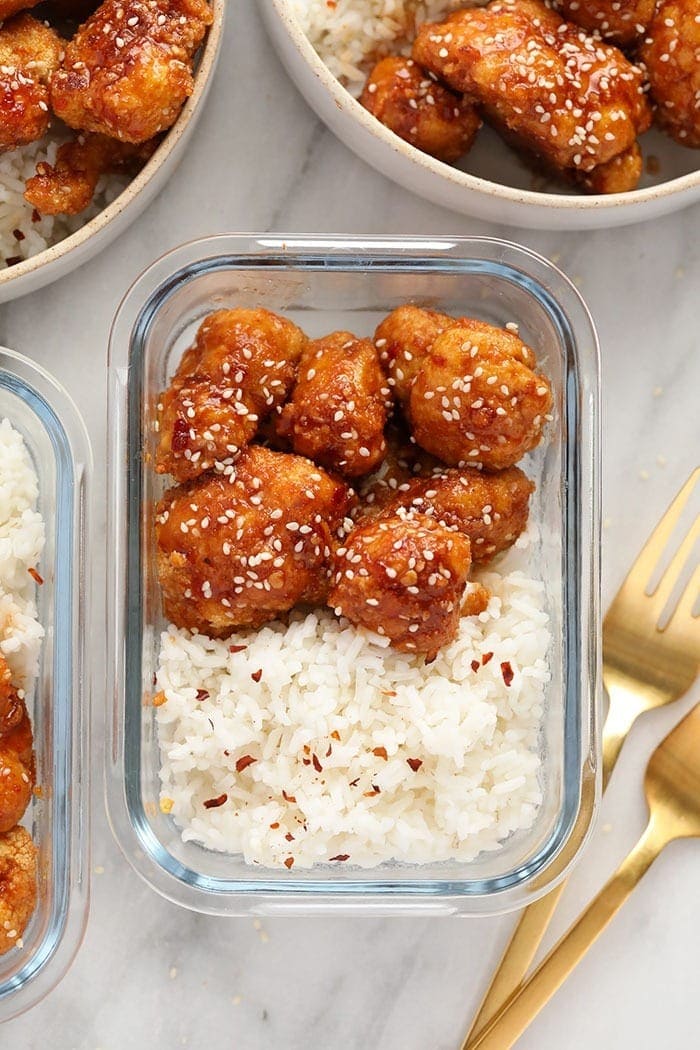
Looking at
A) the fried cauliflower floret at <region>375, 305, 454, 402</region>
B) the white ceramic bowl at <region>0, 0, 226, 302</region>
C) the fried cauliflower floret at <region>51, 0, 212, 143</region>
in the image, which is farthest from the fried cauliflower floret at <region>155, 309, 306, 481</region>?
the fried cauliflower floret at <region>51, 0, 212, 143</region>

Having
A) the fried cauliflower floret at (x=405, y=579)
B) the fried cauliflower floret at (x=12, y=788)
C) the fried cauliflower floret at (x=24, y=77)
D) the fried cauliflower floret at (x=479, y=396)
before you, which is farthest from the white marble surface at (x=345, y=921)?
the fried cauliflower floret at (x=405, y=579)

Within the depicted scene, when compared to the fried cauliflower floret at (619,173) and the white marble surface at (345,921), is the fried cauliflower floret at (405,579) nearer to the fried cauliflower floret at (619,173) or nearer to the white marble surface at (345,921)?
the white marble surface at (345,921)

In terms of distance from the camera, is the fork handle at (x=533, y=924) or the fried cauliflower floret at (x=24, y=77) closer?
the fried cauliflower floret at (x=24, y=77)

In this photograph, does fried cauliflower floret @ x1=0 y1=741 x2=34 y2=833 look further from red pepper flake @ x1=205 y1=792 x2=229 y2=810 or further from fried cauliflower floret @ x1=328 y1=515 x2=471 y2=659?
fried cauliflower floret @ x1=328 y1=515 x2=471 y2=659

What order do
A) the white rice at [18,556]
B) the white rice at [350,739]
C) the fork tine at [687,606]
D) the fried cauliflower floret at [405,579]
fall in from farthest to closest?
the fork tine at [687,606], the white rice at [18,556], the white rice at [350,739], the fried cauliflower floret at [405,579]

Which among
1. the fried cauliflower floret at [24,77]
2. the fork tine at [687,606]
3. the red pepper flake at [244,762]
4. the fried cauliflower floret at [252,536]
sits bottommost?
the red pepper flake at [244,762]

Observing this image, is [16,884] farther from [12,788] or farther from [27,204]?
[27,204]

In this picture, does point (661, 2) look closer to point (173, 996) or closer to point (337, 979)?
point (337, 979)

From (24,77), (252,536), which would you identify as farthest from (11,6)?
(252,536)
